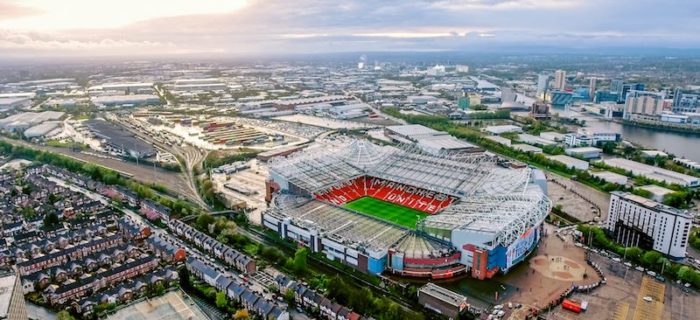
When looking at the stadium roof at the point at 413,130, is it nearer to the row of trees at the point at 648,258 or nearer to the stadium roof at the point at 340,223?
the stadium roof at the point at 340,223

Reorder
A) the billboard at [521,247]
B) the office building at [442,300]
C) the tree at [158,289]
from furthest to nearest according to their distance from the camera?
the billboard at [521,247]
the tree at [158,289]
the office building at [442,300]

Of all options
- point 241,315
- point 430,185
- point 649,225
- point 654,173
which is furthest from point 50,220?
point 654,173

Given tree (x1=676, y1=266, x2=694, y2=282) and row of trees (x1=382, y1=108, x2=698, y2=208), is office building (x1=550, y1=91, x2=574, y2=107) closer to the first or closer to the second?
row of trees (x1=382, y1=108, x2=698, y2=208)

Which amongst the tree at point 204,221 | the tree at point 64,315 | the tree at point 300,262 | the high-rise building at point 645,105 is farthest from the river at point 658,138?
the tree at point 64,315

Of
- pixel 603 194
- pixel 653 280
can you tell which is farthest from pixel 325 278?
pixel 603 194

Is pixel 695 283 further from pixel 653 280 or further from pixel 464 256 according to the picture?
pixel 464 256

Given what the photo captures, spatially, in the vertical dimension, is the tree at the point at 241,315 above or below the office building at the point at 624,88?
below

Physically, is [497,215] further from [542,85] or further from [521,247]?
[542,85]
